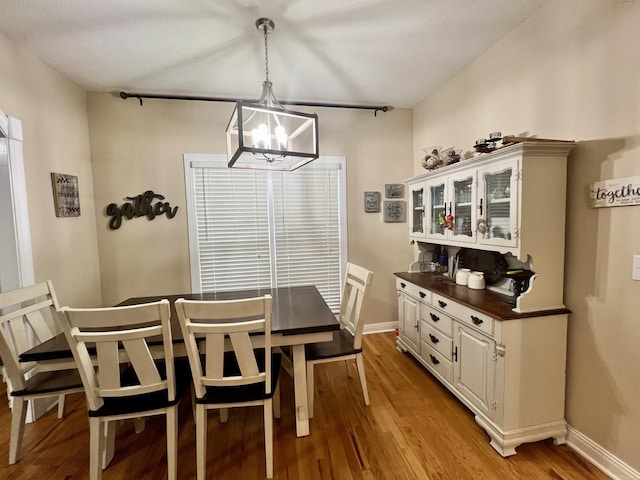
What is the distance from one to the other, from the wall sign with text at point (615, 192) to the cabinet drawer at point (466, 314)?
0.87 metres

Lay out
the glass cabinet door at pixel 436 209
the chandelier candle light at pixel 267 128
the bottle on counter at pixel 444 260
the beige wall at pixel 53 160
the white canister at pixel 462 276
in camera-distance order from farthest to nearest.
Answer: the bottle on counter at pixel 444 260, the glass cabinet door at pixel 436 209, the white canister at pixel 462 276, the beige wall at pixel 53 160, the chandelier candle light at pixel 267 128

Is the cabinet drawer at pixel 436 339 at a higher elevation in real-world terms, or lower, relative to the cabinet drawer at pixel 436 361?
higher

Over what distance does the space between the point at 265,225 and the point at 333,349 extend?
169cm

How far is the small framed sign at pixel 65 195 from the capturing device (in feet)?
8.07

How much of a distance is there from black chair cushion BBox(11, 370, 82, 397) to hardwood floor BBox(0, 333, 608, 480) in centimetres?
45

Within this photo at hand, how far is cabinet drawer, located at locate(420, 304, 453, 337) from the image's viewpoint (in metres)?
2.23

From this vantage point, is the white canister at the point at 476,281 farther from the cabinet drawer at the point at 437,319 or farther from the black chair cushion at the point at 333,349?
the black chair cushion at the point at 333,349

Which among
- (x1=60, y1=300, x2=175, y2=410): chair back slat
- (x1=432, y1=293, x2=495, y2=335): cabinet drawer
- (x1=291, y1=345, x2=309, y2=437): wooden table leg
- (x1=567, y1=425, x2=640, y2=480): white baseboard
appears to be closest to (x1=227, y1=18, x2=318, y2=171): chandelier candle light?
Answer: (x1=60, y1=300, x2=175, y2=410): chair back slat

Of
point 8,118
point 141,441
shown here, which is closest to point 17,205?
point 8,118

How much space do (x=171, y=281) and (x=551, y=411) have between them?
11.1ft

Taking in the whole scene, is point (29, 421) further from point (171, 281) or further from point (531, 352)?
point (531, 352)

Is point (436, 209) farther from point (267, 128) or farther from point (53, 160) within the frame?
point (53, 160)

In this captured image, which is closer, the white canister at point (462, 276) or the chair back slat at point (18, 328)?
the chair back slat at point (18, 328)

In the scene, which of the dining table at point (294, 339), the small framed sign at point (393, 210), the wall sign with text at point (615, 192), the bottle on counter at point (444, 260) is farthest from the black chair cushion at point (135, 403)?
the small framed sign at point (393, 210)
